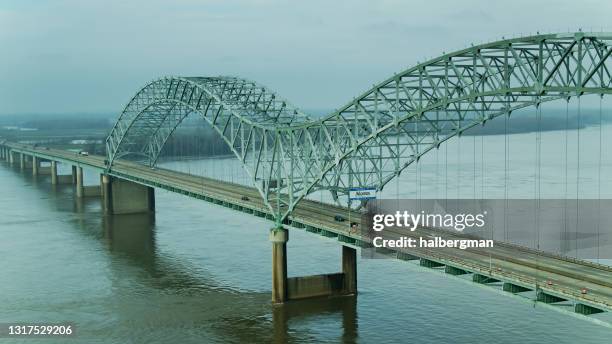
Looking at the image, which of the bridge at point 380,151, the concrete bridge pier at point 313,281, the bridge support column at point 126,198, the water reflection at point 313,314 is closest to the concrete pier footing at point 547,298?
the bridge at point 380,151

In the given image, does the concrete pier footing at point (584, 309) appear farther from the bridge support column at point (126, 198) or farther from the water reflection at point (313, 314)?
the bridge support column at point (126, 198)

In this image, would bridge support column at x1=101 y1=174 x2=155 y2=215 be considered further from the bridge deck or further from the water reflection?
the water reflection

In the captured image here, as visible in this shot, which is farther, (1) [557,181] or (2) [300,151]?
(1) [557,181]

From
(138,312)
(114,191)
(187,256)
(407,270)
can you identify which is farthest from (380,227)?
(114,191)

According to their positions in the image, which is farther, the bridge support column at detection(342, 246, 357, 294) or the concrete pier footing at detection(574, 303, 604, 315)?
the bridge support column at detection(342, 246, 357, 294)

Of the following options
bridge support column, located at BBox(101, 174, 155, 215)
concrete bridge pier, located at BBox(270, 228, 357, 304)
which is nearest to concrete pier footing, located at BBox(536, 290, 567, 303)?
concrete bridge pier, located at BBox(270, 228, 357, 304)

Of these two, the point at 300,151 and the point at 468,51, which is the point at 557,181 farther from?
the point at 468,51
